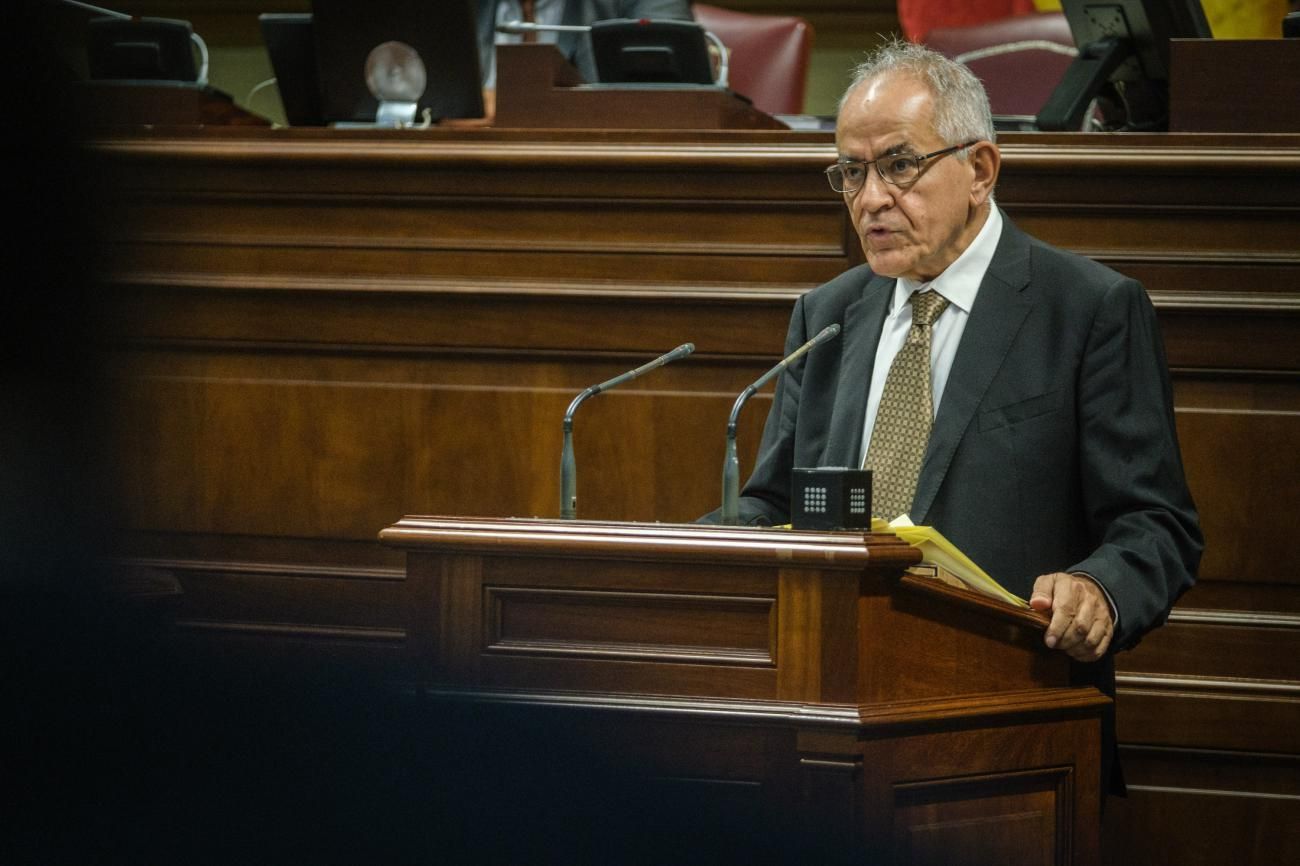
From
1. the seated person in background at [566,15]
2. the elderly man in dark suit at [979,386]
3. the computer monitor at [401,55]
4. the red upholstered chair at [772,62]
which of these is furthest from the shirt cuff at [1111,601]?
the red upholstered chair at [772,62]

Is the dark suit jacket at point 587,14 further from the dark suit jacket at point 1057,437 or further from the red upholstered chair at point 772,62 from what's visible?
the dark suit jacket at point 1057,437

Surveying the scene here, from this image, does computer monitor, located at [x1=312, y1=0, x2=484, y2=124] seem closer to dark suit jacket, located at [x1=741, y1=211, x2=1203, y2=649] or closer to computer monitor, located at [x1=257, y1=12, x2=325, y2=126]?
computer monitor, located at [x1=257, y1=12, x2=325, y2=126]

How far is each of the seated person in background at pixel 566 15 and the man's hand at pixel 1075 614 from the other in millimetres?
2492

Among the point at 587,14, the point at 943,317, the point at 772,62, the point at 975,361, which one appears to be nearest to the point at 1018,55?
the point at 772,62

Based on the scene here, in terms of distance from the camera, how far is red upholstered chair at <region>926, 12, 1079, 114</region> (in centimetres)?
407

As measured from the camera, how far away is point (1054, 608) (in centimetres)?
188

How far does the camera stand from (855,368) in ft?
7.77

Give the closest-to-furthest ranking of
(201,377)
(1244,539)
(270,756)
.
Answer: (270,756) < (1244,539) < (201,377)

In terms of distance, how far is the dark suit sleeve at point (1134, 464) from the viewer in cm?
203

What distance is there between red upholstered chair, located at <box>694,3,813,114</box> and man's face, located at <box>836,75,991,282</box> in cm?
204

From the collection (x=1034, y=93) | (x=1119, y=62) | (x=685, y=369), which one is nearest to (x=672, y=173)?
(x=685, y=369)

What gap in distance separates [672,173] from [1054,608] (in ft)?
4.68

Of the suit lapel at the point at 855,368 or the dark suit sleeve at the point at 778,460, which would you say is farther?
the dark suit sleeve at the point at 778,460

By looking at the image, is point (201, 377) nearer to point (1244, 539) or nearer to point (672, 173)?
point (672, 173)
